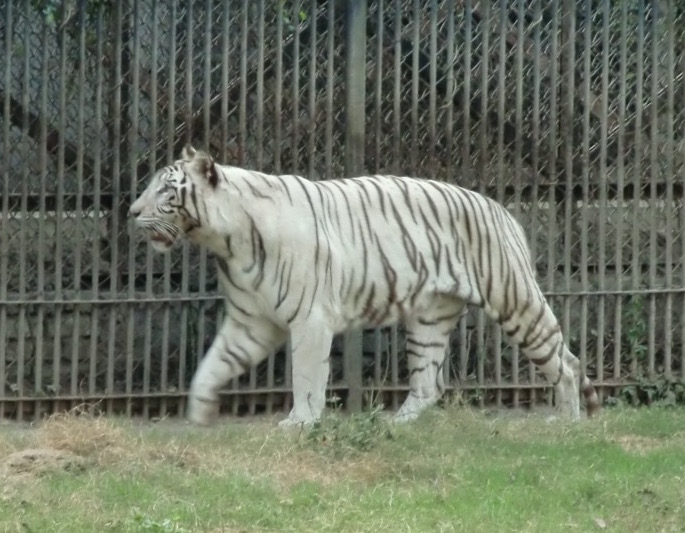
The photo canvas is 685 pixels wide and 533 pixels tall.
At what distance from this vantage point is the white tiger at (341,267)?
27.7ft

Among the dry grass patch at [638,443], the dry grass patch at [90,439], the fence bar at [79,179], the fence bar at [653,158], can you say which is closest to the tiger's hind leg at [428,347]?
the dry grass patch at [638,443]

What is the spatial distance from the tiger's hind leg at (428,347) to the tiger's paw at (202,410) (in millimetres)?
1209

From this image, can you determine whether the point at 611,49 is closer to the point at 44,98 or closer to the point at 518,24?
the point at 518,24

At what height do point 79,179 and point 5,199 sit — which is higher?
point 79,179

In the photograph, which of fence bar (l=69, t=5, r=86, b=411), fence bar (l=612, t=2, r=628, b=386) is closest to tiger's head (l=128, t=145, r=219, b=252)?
fence bar (l=69, t=5, r=86, b=411)

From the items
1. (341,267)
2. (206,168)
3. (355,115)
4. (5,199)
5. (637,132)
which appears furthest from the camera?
(637,132)

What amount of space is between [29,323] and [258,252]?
1823 mm

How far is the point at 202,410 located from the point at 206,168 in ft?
4.73

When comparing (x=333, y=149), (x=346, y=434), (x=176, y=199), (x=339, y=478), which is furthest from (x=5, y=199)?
(x=339, y=478)

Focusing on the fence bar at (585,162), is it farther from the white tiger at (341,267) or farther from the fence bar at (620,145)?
the white tiger at (341,267)

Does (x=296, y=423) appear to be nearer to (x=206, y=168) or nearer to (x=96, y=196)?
(x=206, y=168)

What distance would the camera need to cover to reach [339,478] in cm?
714

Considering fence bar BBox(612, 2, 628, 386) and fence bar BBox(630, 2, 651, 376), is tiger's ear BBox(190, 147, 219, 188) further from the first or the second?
fence bar BBox(630, 2, 651, 376)

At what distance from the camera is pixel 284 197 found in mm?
8570
